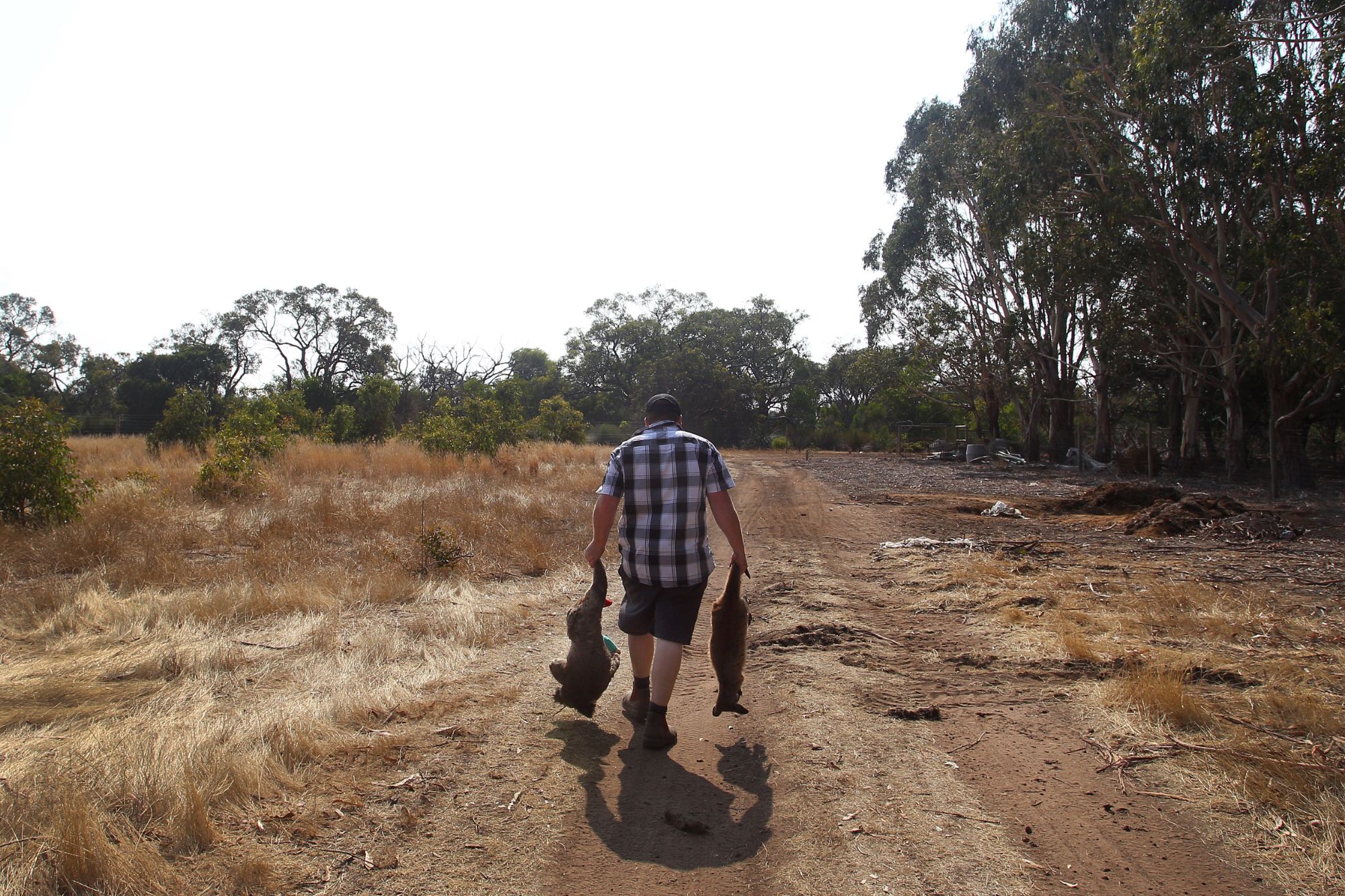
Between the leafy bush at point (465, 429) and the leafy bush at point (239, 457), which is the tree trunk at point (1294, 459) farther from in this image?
the leafy bush at point (239, 457)


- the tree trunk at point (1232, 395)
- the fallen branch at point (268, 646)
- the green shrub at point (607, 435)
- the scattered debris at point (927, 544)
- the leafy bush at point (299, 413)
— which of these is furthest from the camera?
the green shrub at point (607, 435)

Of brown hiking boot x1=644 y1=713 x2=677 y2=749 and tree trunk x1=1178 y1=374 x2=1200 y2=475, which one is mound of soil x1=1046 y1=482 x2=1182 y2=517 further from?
brown hiking boot x1=644 y1=713 x2=677 y2=749

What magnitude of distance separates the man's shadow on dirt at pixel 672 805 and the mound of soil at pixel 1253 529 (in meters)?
10.0

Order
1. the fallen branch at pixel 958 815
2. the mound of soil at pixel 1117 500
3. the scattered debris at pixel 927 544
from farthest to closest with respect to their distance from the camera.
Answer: the mound of soil at pixel 1117 500 < the scattered debris at pixel 927 544 < the fallen branch at pixel 958 815

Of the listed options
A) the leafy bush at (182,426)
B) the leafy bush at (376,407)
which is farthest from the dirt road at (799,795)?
the leafy bush at (376,407)

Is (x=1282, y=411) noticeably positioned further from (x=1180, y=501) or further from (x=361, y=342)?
(x=361, y=342)

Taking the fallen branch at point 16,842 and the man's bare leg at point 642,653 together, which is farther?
the man's bare leg at point 642,653

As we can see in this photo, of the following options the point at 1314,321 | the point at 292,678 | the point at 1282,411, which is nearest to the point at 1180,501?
the point at 1314,321

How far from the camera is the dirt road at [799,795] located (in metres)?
2.85

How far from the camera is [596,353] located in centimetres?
6319

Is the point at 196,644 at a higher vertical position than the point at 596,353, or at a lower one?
lower

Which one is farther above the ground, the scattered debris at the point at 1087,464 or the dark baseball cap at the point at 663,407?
the dark baseball cap at the point at 663,407

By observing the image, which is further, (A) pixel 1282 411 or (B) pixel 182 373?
(B) pixel 182 373

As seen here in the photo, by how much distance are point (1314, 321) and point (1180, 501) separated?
5.41 m
